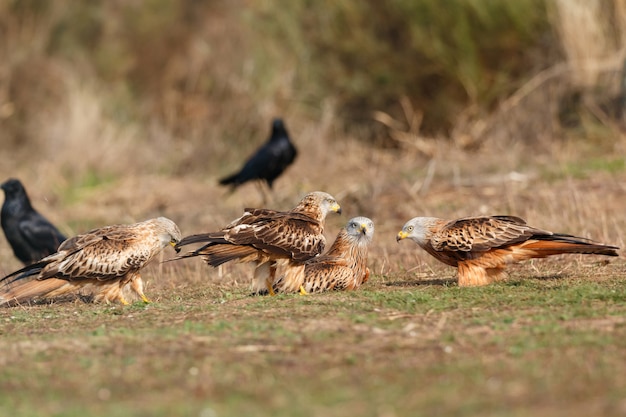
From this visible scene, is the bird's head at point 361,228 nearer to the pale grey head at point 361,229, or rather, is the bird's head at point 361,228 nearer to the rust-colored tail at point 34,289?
the pale grey head at point 361,229

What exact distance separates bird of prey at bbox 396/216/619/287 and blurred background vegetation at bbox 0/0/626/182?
29.8 feet

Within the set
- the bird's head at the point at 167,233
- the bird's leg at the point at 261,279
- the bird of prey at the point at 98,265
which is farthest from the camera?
the bird's head at the point at 167,233

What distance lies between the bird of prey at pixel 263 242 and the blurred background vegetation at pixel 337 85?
382 inches

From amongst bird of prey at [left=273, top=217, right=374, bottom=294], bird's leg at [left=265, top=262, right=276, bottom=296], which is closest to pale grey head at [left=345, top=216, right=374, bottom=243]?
bird of prey at [left=273, top=217, right=374, bottom=294]

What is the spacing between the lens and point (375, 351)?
576 centimetres

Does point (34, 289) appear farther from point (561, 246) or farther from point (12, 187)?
point (561, 246)

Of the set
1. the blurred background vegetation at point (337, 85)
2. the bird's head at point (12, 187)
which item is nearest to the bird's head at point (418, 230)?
the bird's head at point (12, 187)

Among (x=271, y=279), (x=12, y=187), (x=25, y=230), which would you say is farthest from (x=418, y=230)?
(x=12, y=187)

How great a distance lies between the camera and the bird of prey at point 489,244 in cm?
816

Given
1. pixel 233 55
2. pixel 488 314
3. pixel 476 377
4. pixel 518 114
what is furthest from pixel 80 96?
pixel 476 377

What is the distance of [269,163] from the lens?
15.3m

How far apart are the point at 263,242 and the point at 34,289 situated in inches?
78.9

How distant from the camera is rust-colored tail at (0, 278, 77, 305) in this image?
849 cm

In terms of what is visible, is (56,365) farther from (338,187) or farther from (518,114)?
(518,114)
